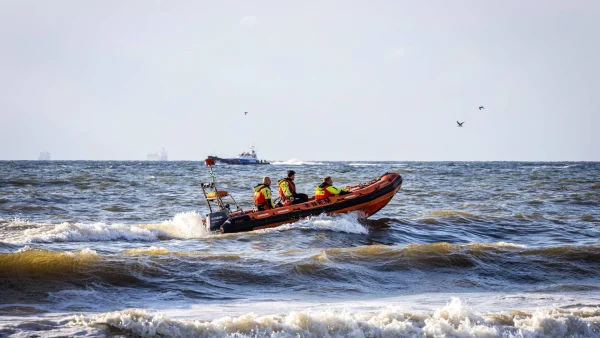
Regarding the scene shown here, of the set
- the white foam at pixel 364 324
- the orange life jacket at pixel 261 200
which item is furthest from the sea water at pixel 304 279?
the orange life jacket at pixel 261 200

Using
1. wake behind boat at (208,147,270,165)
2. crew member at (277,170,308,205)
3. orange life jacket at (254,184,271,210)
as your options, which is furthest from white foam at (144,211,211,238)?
wake behind boat at (208,147,270,165)

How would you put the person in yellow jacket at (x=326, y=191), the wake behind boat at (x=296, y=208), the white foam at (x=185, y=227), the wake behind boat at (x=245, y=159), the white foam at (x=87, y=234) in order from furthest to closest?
the wake behind boat at (x=245, y=159) < the person in yellow jacket at (x=326, y=191) < the white foam at (x=185, y=227) < the wake behind boat at (x=296, y=208) < the white foam at (x=87, y=234)

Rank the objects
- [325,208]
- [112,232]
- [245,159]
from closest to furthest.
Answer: [112,232], [325,208], [245,159]

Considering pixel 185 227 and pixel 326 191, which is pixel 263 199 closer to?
pixel 326 191

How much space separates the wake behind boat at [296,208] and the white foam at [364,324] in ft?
20.8

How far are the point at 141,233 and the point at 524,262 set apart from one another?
275 inches

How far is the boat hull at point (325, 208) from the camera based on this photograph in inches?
526

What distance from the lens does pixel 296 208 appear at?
45.6 feet

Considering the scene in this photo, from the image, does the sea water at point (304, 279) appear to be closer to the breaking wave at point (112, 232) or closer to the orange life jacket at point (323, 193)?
the breaking wave at point (112, 232)

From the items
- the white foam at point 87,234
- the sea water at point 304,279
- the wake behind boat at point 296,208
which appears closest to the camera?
the sea water at point 304,279

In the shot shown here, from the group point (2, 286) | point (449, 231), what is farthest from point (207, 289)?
point (449, 231)

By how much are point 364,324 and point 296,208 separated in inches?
298

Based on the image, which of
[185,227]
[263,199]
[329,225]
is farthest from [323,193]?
[185,227]

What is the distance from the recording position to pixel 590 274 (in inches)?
388
